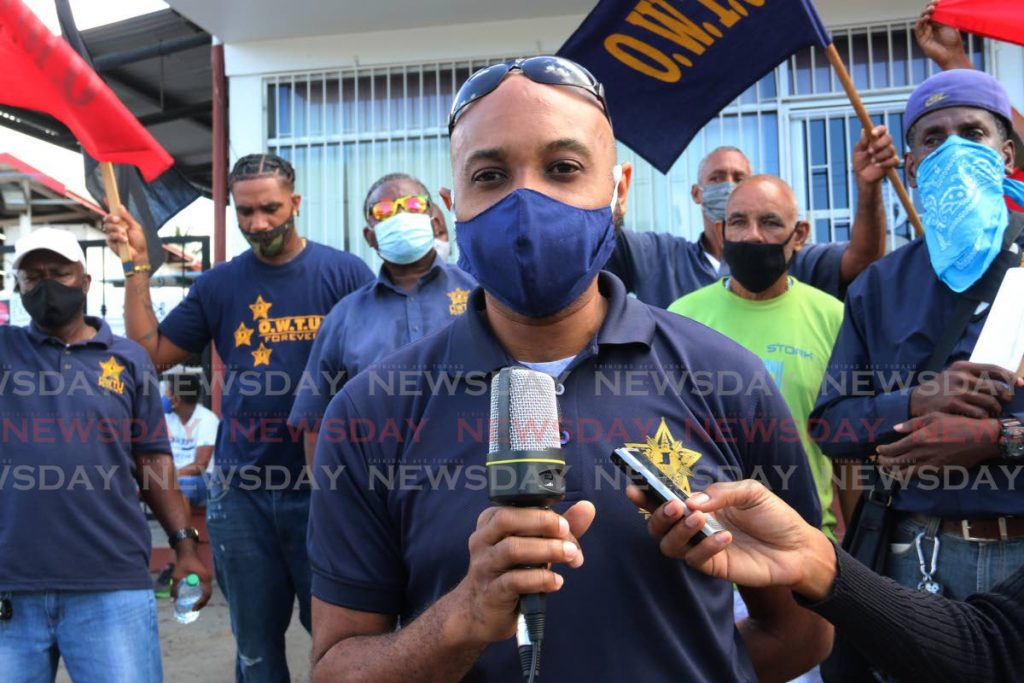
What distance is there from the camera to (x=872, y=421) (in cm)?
272

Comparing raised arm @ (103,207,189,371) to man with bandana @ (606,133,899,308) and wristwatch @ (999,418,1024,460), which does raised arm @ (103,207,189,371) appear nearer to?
man with bandana @ (606,133,899,308)

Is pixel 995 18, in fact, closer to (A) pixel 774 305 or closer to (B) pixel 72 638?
(A) pixel 774 305

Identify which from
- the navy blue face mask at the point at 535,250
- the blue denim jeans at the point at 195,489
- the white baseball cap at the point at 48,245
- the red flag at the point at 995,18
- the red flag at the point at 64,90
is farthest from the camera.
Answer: the blue denim jeans at the point at 195,489

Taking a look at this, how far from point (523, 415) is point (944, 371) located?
1733 mm

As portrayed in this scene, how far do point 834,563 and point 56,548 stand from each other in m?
3.09

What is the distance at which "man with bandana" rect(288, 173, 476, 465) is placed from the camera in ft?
12.6

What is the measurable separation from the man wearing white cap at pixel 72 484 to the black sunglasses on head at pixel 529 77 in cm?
267

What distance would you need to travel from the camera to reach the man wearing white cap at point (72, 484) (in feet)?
11.7

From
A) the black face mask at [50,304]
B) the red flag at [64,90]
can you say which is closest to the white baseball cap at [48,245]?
the black face mask at [50,304]

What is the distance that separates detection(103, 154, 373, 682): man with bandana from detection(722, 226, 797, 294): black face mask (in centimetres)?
187

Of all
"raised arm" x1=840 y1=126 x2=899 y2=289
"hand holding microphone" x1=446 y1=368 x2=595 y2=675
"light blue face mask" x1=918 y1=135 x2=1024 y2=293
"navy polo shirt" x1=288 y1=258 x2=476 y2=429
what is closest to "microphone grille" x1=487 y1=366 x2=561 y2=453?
"hand holding microphone" x1=446 y1=368 x2=595 y2=675

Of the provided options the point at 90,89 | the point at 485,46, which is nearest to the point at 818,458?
the point at 90,89

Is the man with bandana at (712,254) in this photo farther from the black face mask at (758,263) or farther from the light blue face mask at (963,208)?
the light blue face mask at (963,208)

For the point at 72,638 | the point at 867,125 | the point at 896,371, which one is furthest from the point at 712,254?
the point at 72,638
